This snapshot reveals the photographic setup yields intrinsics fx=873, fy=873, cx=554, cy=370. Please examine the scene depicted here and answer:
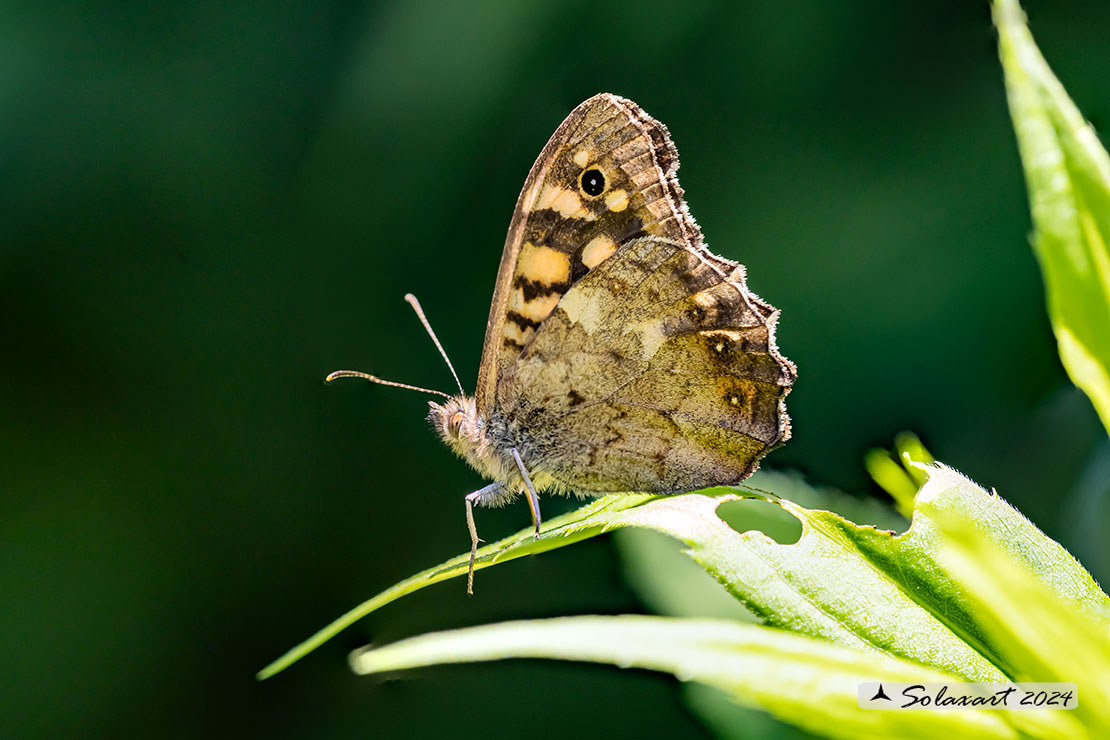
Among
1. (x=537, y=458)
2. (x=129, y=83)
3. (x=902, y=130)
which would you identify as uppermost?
(x=129, y=83)

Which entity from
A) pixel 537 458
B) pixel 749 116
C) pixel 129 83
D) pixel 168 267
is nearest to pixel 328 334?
pixel 168 267

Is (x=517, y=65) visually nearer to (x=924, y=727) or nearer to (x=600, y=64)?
(x=600, y=64)

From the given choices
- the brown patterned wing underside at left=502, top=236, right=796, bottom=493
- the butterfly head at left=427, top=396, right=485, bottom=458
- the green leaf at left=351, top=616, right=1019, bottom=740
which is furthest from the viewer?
the butterfly head at left=427, top=396, right=485, bottom=458

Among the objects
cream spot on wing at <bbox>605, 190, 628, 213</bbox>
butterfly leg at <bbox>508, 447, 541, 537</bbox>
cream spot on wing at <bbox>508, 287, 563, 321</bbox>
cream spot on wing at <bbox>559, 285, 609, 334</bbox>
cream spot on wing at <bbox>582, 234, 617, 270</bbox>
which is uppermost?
cream spot on wing at <bbox>605, 190, 628, 213</bbox>

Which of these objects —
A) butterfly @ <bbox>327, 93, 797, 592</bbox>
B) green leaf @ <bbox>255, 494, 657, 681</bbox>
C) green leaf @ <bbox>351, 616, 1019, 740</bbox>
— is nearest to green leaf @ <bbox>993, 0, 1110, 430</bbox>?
green leaf @ <bbox>351, 616, 1019, 740</bbox>

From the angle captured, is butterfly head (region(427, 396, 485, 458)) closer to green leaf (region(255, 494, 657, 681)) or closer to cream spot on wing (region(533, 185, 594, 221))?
cream spot on wing (region(533, 185, 594, 221))

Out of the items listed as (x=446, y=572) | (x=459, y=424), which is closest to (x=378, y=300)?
(x=459, y=424)

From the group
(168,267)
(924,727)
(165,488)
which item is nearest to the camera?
(924,727)
